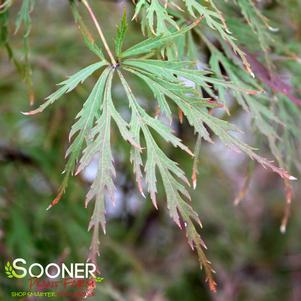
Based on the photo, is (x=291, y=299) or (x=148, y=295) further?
(x=291, y=299)

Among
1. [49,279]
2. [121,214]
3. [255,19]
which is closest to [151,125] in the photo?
[255,19]

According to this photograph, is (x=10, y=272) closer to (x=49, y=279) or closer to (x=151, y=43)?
(x=49, y=279)

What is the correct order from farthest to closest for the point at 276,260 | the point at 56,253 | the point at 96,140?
the point at 276,260
the point at 56,253
the point at 96,140

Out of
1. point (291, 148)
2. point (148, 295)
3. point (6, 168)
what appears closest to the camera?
point (291, 148)

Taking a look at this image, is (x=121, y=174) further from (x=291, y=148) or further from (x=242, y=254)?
(x=291, y=148)

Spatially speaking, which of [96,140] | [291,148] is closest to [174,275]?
[291,148]

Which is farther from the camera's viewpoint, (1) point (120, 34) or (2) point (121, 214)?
(2) point (121, 214)

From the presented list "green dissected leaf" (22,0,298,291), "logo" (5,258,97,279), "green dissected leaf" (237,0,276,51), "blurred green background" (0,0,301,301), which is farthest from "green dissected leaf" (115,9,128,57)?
"logo" (5,258,97,279)

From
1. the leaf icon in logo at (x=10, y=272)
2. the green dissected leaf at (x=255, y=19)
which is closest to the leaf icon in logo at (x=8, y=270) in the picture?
the leaf icon in logo at (x=10, y=272)
